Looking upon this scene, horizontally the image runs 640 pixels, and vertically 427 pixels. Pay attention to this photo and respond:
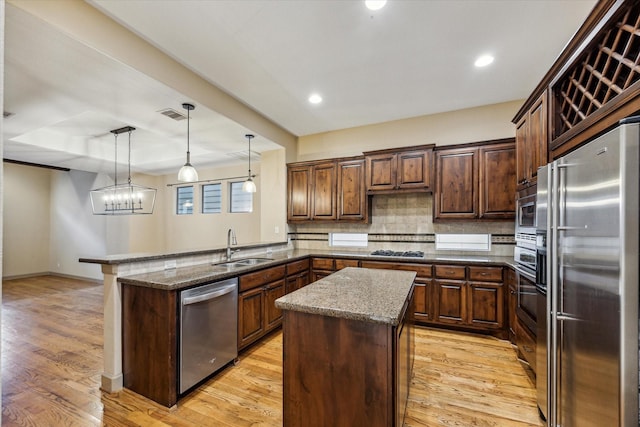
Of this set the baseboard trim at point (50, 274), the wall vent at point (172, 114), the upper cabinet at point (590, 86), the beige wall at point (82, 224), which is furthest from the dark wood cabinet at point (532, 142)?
the baseboard trim at point (50, 274)

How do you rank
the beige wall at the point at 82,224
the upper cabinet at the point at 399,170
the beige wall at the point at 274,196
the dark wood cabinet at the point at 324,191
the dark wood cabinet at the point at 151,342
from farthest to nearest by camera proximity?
the beige wall at the point at 82,224 < the beige wall at the point at 274,196 < the dark wood cabinet at the point at 324,191 < the upper cabinet at the point at 399,170 < the dark wood cabinet at the point at 151,342

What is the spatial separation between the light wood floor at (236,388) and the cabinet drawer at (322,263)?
116 centimetres

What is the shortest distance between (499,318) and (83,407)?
163 inches

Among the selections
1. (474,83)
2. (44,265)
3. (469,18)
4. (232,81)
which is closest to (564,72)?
(469,18)

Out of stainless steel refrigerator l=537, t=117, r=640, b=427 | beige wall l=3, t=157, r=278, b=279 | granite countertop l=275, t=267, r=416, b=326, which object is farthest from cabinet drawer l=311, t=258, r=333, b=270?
stainless steel refrigerator l=537, t=117, r=640, b=427

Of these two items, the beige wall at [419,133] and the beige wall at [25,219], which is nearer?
the beige wall at [419,133]

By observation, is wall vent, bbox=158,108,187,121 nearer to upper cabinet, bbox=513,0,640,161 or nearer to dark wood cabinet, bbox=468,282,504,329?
upper cabinet, bbox=513,0,640,161

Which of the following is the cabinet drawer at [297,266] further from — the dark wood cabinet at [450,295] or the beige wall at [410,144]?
the dark wood cabinet at [450,295]

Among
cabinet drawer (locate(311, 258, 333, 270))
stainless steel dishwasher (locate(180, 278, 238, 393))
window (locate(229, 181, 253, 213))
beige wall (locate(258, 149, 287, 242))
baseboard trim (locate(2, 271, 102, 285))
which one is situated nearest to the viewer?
stainless steel dishwasher (locate(180, 278, 238, 393))

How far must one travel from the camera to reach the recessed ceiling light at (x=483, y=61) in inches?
109

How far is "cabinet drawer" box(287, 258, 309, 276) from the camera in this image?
150 inches

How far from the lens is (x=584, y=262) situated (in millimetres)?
1507

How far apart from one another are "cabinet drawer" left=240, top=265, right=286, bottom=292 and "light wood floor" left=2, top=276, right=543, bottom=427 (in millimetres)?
722

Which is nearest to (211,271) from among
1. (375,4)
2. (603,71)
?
(375,4)
